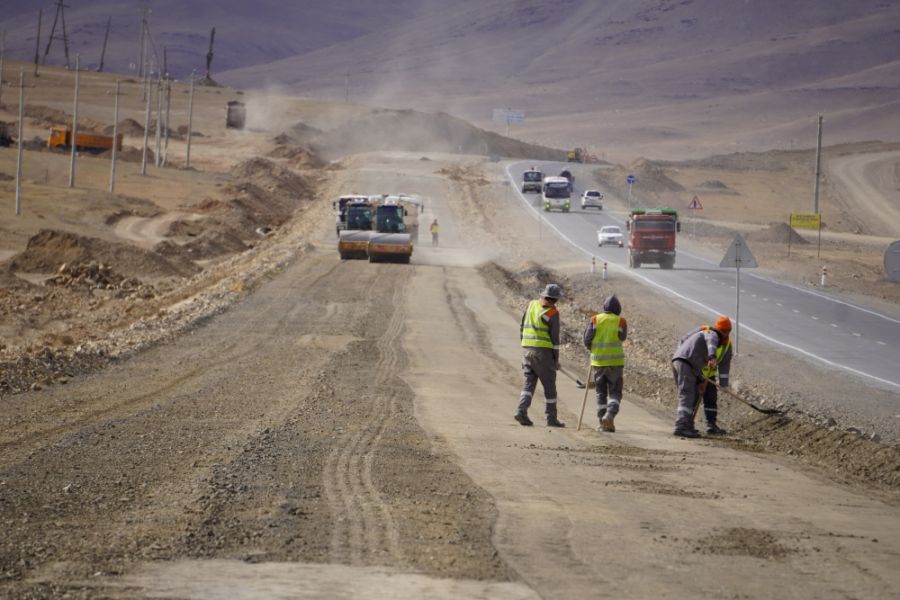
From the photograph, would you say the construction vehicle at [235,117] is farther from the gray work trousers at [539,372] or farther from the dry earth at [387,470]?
the gray work trousers at [539,372]

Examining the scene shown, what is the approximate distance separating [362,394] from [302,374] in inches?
94.5

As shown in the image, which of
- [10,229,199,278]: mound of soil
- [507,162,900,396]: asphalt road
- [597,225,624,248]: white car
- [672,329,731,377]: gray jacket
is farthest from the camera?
[597,225,624,248]: white car

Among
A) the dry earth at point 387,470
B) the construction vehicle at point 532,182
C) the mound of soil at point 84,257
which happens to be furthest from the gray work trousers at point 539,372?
the construction vehicle at point 532,182

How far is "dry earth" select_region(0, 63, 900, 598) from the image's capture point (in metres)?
8.58

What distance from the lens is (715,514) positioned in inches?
432

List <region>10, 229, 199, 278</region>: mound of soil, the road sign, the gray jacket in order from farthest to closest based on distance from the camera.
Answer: the road sign → <region>10, 229, 199, 278</region>: mound of soil → the gray jacket

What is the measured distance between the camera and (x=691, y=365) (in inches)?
667

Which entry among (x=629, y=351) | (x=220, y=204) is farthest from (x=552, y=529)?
(x=220, y=204)

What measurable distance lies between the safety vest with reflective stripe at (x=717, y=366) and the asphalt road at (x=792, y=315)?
6886 mm

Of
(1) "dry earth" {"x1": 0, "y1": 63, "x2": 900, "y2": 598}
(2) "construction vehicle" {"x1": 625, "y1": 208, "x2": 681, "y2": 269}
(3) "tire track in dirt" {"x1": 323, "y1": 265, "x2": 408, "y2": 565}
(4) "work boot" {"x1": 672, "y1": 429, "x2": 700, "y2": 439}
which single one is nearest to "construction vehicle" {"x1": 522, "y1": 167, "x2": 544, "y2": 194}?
(2) "construction vehicle" {"x1": 625, "y1": 208, "x2": 681, "y2": 269}

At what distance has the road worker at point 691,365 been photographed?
55.1 ft

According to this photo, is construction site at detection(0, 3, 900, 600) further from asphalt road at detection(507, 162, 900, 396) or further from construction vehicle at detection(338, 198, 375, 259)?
asphalt road at detection(507, 162, 900, 396)

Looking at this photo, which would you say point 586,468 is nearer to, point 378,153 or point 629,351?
Result: point 629,351

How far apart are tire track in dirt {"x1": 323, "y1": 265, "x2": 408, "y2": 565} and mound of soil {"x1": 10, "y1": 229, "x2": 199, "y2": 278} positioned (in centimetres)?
3019
